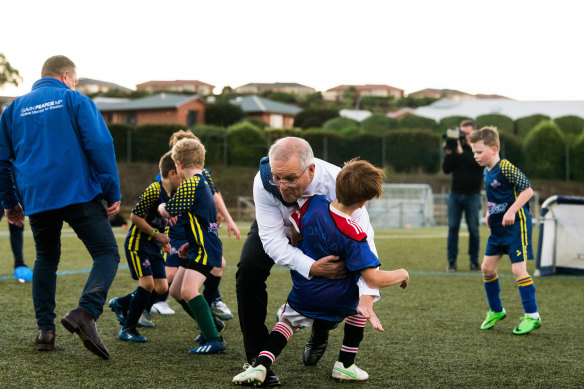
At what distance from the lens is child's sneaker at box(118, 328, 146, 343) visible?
4.79m

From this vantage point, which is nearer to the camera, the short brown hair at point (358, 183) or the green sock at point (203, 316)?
the short brown hair at point (358, 183)

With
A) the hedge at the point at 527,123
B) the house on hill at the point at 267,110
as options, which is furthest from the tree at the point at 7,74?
the hedge at the point at 527,123

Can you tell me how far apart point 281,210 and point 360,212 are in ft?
1.39

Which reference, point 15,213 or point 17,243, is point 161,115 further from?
point 15,213

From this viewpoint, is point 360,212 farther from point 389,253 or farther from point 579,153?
point 579,153

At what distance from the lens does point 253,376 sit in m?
3.56

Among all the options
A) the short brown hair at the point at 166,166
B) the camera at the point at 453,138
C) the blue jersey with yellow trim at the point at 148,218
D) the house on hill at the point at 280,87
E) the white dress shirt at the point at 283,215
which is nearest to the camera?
the white dress shirt at the point at 283,215

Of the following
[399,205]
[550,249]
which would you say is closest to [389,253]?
[550,249]

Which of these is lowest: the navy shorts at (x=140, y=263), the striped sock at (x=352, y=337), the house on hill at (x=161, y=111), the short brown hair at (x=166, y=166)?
the house on hill at (x=161, y=111)

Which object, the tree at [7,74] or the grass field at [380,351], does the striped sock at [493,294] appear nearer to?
the grass field at [380,351]

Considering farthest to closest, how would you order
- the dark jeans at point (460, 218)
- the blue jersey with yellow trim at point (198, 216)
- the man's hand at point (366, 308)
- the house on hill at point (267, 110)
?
1. the house on hill at point (267, 110)
2. the dark jeans at point (460, 218)
3. the blue jersey with yellow trim at point (198, 216)
4. the man's hand at point (366, 308)

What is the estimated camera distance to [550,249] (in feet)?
30.8

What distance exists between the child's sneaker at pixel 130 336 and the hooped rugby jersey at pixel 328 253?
1473 mm

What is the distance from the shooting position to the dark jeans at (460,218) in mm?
9742
